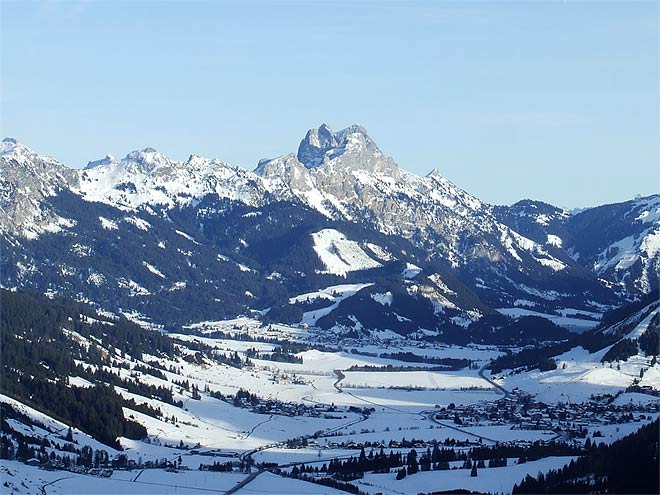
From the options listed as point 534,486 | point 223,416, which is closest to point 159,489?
point 534,486

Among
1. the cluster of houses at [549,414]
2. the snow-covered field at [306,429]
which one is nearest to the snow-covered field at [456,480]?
the snow-covered field at [306,429]

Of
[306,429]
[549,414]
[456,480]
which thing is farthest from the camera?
[549,414]

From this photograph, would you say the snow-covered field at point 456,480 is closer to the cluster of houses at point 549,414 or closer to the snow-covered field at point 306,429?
the snow-covered field at point 306,429

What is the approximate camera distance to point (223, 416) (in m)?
167

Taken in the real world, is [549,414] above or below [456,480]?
above

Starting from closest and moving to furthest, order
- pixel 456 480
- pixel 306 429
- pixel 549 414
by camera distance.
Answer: pixel 456 480, pixel 306 429, pixel 549 414

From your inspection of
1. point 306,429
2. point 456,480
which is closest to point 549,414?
point 306,429

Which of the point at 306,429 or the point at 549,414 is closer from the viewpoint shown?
the point at 306,429

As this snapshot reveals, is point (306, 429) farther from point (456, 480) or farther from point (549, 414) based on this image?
point (456, 480)

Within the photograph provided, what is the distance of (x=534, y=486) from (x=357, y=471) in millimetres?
20312

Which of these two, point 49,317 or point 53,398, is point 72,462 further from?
point 49,317

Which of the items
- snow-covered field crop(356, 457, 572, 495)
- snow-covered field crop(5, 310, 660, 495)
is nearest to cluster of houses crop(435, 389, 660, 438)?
snow-covered field crop(5, 310, 660, 495)

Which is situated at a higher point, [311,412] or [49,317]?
[49,317]

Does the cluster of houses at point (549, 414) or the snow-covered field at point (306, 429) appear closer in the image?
the snow-covered field at point (306, 429)
